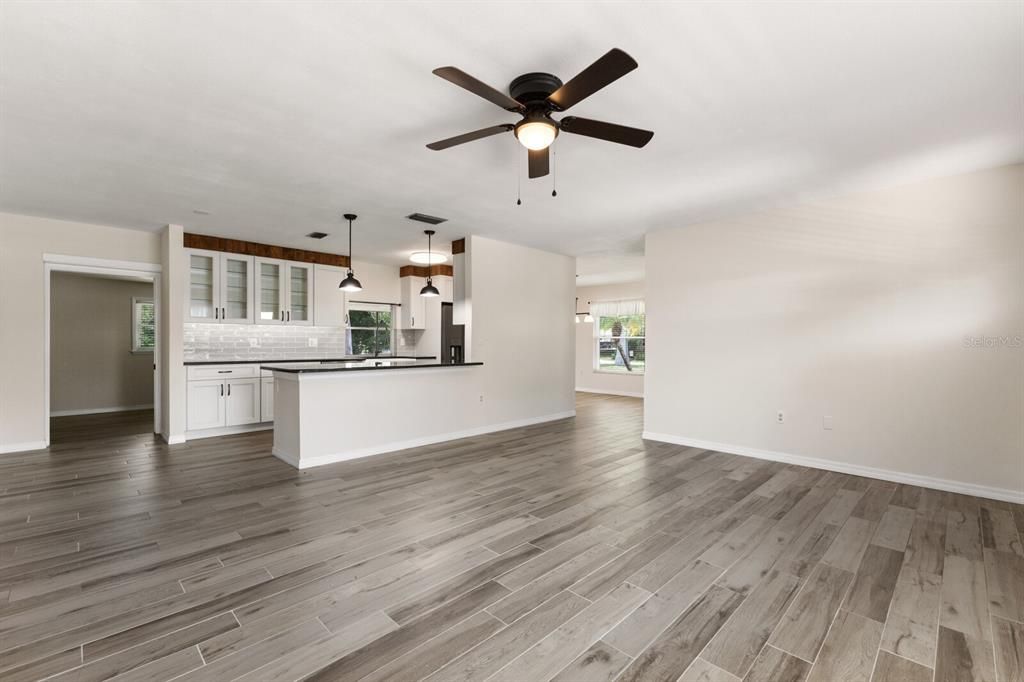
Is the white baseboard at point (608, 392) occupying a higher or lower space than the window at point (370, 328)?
lower

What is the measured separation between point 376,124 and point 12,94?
74.6 inches

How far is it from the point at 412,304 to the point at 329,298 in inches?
61.1

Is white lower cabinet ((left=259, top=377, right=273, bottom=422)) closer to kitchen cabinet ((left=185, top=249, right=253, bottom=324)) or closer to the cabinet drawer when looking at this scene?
the cabinet drawer

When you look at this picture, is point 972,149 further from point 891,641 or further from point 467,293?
point 467,293

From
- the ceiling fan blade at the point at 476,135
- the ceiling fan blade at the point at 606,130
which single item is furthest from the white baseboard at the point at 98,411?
the ceiling fan blade at the point at 606,130

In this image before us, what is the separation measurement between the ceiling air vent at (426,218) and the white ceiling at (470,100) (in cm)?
43

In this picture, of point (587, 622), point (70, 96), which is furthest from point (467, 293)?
point (587, 622)

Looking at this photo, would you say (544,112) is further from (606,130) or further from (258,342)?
(258,342)

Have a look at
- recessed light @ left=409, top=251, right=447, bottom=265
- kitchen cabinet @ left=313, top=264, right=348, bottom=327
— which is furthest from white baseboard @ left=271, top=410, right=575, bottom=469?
kitchen cabinet @ left=313, top=264, right=348, bottom=327

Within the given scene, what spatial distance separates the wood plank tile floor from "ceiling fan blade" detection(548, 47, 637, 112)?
229cm

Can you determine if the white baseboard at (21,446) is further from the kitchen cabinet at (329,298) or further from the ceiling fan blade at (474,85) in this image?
the ceiling fan blade at (474,85)

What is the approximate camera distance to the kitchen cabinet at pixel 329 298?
711cm

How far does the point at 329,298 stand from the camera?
7.23 meters

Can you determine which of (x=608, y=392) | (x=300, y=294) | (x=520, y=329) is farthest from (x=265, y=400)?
(x=608, y=392)
